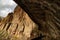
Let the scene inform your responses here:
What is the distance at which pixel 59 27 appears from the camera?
1317 cm

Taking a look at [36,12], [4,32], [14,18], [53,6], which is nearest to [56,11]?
[53,6]

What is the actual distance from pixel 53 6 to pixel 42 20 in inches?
54.6

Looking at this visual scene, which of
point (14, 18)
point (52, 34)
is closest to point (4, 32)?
point (14, 18)

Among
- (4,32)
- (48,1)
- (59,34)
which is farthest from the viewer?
(4,32)

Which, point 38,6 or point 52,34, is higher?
point 38,6

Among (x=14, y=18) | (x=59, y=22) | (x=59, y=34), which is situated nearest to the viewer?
(x=59, y=22)

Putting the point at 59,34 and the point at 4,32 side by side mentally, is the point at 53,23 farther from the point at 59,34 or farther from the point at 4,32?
the point at 4,32

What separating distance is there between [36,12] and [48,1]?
3.88ft

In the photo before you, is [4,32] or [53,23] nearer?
[53,23]

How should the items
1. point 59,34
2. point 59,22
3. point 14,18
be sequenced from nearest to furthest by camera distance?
1. point 59,22
2. point 59,34
3. point 14,18

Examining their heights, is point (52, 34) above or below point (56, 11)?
below

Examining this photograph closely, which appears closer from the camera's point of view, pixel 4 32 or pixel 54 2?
pixel 54 2

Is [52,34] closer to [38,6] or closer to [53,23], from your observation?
[53,23]

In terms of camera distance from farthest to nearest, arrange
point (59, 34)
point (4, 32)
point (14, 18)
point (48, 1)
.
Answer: point (4, 32), point (14, 18), point (59, 34), point (48, 1)
